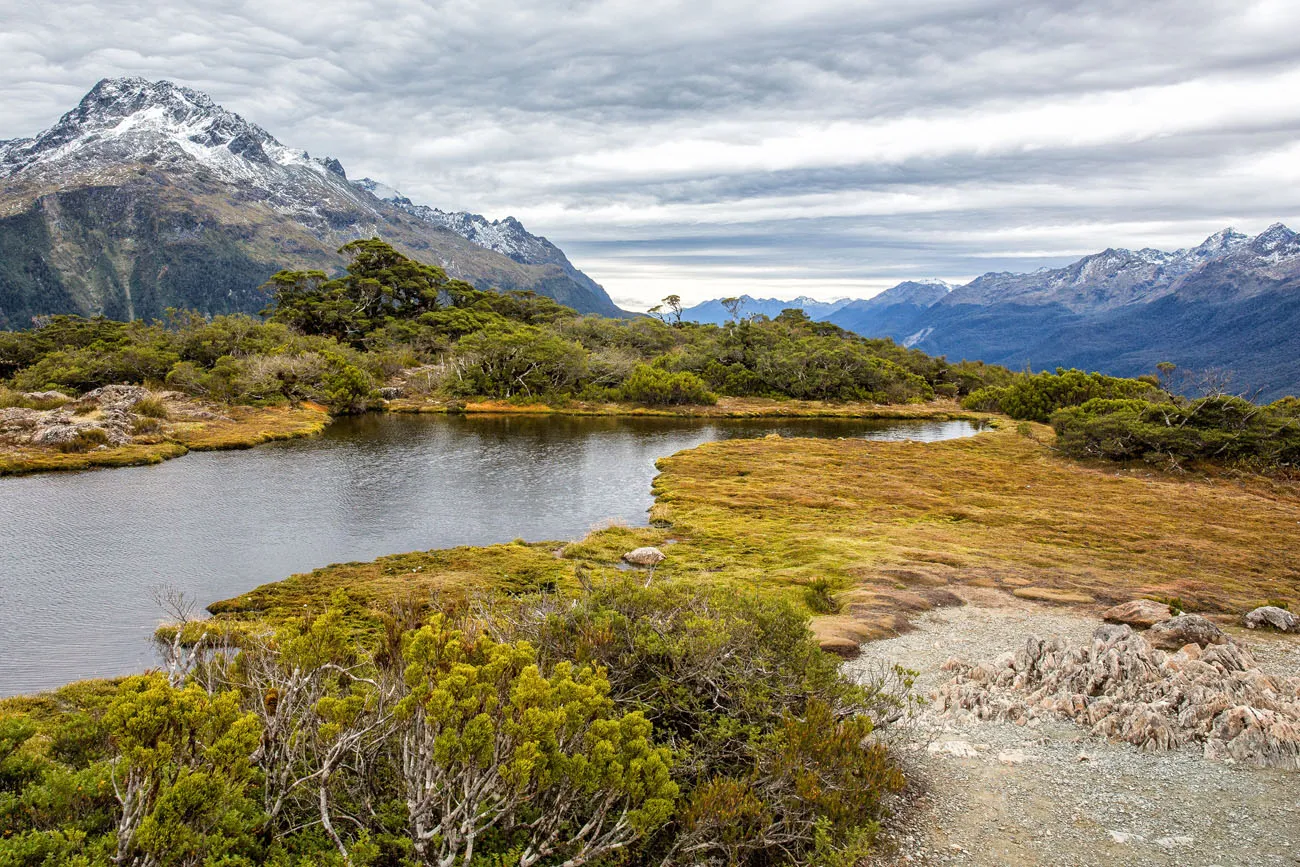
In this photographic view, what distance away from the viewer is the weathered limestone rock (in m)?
11.6

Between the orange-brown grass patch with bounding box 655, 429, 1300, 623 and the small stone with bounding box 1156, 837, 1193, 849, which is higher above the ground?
the small stone with bounding box 1156, 837, 1193, 849

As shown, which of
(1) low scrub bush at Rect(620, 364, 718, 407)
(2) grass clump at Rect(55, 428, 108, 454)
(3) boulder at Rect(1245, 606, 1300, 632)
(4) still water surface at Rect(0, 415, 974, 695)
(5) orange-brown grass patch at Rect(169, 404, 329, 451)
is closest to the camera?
(3) boulder at Rect(1245, 606, 1300, 632)

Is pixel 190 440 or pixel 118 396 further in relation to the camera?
pixel 118 396

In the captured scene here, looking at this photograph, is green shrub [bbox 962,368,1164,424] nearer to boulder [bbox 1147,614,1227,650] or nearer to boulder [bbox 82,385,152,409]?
boulder [bbox 1147,614,1227,650]

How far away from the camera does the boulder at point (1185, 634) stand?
56.7 ft

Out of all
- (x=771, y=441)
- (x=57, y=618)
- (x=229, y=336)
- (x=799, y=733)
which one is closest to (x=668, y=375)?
(x=771, y=441)

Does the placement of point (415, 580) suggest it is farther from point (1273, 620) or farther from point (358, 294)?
point (358, 294)

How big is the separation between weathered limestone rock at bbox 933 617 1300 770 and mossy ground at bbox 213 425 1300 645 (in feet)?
15.6

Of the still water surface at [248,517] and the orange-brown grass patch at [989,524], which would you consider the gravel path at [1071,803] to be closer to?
the orange-brown grass patch at [989,524]

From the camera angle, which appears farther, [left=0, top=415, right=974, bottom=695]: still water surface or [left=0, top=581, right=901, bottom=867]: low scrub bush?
[left=0, top=415, right=974, bottom=695]: still water surface

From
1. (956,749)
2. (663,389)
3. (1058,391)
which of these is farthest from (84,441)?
(1058,391)

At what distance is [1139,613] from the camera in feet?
66.0

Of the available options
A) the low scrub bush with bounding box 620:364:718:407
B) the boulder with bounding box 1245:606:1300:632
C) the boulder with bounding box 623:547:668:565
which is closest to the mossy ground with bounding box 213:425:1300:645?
the boulder with bounding box 623:547:668:565

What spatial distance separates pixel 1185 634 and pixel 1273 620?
4.76 meters
